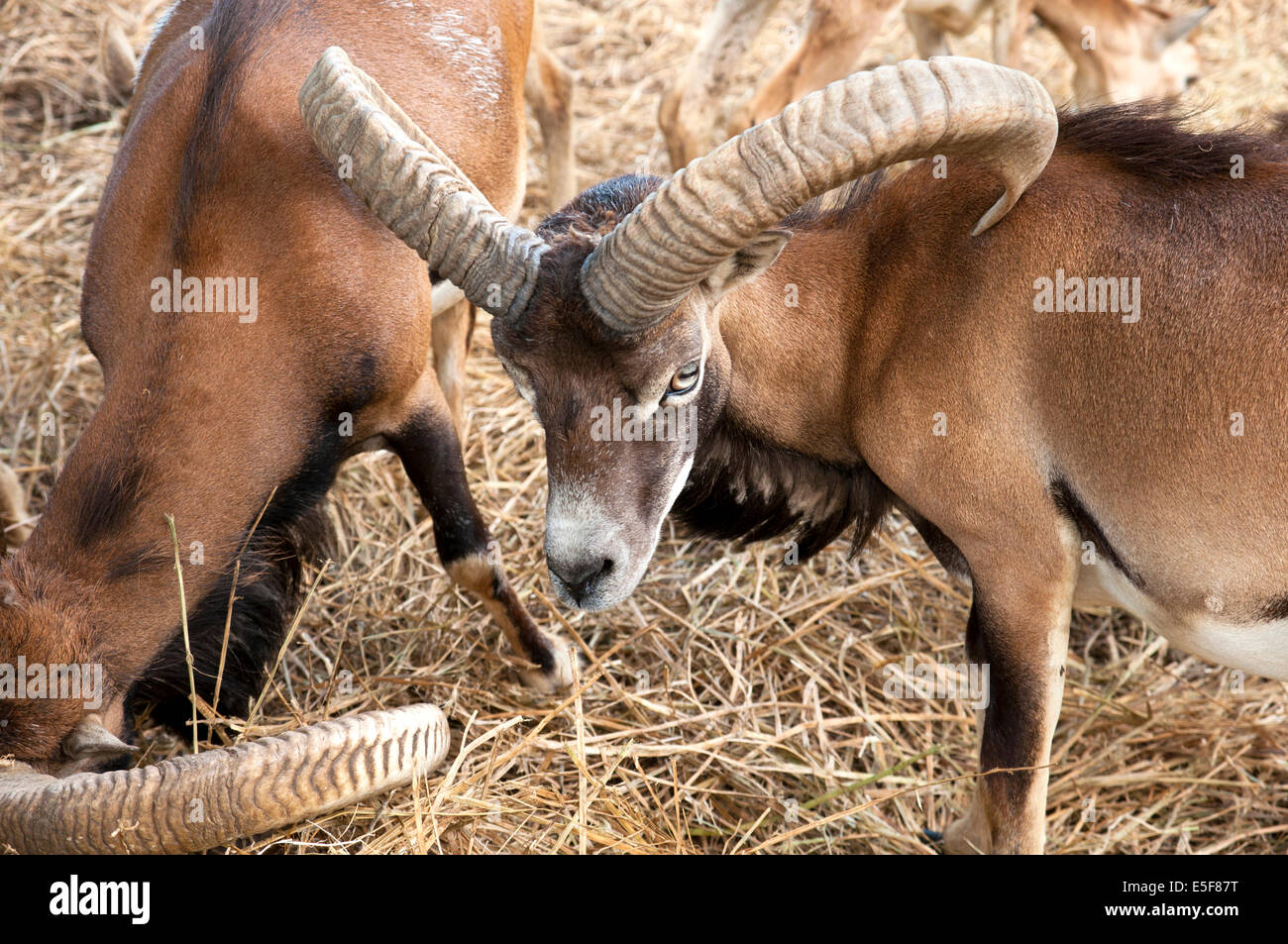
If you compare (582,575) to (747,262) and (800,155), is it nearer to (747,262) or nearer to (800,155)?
(747,262)

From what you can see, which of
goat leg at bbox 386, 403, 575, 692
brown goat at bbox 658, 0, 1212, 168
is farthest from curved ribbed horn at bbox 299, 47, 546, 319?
brown goat at bbox 658, 0, 1212, 168

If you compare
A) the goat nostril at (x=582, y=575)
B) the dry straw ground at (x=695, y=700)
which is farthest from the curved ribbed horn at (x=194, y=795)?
the goat nostril at (x=582, y=575)

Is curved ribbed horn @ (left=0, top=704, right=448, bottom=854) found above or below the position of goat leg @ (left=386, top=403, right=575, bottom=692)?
below

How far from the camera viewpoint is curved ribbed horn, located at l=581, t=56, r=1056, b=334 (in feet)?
10.2

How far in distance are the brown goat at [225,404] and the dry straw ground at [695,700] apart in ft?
1.57

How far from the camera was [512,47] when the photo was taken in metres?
5.19

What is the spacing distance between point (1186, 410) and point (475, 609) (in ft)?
10.3

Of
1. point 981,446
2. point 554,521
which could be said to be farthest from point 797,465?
point 554,521

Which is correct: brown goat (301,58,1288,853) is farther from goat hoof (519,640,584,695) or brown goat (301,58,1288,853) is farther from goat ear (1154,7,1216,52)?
goat ear (1154,7,1216,52)

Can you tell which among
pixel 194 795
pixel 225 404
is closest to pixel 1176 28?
pixel 225 404

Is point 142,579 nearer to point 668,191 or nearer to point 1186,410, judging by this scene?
point 668,191

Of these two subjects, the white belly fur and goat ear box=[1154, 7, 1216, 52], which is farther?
goat ear box=[1154, 7, 1216, 52]

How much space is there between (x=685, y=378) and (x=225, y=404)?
1486 mm
